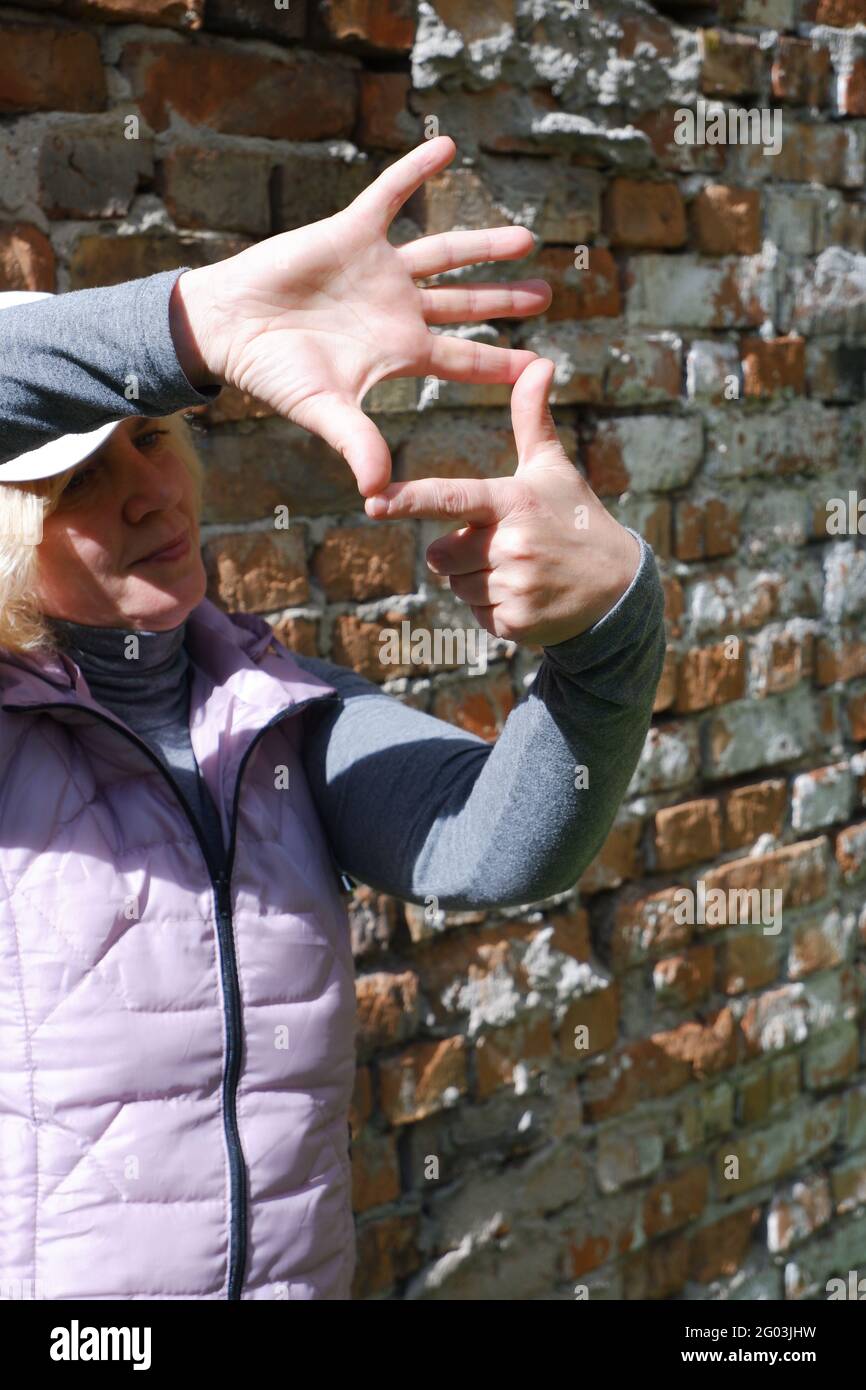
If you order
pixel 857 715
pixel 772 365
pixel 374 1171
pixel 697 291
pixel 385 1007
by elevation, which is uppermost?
pixel 697 291

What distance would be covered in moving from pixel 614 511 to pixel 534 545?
36.6 inches

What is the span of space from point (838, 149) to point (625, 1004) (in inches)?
54.4

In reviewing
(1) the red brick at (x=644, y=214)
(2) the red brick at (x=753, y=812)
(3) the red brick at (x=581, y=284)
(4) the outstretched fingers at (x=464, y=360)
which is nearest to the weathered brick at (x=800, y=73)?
(1) the red brick at (x=644, y=214)

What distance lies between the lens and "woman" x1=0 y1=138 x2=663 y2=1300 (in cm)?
102

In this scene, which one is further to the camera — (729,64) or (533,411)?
(729,64)

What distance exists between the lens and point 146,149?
1.46m

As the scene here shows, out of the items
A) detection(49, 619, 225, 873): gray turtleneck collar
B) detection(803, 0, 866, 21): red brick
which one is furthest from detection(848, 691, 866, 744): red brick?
detection(49, 619, 225, 873): gray turtleneck collar

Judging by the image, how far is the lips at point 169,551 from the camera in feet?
4.07

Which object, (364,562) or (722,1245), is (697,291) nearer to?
(364,562)

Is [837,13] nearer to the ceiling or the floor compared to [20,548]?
nearer to the ceiling

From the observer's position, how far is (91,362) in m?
1.01

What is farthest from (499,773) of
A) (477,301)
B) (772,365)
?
(772,365)

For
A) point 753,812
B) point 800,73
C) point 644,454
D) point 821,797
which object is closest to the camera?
point 644,454

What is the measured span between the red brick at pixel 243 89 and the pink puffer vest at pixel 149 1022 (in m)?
0.66
